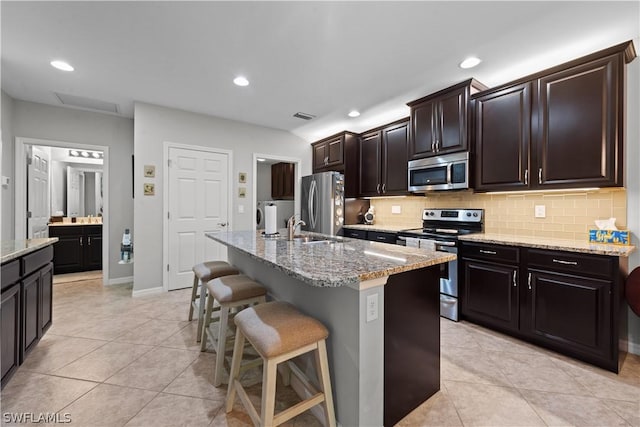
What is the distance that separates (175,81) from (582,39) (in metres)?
3.66

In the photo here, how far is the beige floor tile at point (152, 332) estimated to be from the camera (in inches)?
92.0

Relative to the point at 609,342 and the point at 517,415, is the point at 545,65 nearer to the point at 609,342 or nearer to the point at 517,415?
the point at 609,342

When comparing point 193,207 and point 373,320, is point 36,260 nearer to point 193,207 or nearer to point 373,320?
point 193,207

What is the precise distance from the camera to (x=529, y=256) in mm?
2236

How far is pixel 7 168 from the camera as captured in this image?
10.7 ft

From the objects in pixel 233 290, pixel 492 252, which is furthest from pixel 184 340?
pixel 492 252

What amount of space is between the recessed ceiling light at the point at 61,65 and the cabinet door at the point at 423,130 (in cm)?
362

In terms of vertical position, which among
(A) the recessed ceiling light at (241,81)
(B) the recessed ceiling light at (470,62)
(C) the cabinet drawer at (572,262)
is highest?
(A) the recessed ceiling light at (241,81)

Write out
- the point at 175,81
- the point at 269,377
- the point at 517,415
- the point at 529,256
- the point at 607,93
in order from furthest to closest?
the point at 175,81 → the point at 529,256 → the point at 607,93 → the point at 517,415 → the point at 269,377

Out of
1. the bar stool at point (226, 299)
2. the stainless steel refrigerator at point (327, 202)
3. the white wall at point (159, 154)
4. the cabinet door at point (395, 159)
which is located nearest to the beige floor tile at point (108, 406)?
the bar stool at point (226, 299)

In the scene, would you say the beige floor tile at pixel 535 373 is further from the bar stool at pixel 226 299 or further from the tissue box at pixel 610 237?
the bar stool at pixel 226 299

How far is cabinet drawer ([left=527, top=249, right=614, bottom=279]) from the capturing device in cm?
188

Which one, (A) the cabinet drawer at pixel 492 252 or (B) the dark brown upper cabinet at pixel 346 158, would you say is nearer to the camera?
(A) the cabinet drawer at pixel 492 252

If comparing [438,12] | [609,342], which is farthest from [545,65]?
[609,342]
